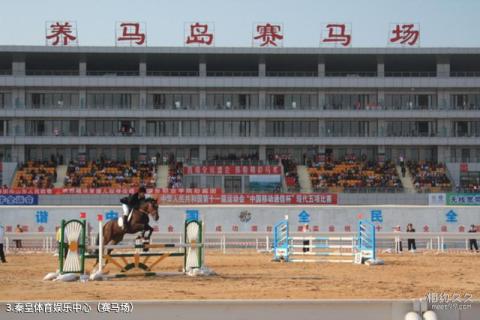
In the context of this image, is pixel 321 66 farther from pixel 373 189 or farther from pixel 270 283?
pixel 270 283

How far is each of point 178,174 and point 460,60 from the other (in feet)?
98.6

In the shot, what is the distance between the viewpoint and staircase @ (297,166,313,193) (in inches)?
2756

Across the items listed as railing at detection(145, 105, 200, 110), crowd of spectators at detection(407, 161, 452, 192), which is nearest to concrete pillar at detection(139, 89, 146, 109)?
railing at detection(145, 105, 200, 110)

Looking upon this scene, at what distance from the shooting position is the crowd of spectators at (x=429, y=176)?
70.1m

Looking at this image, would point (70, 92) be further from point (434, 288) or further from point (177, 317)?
point (177, 317)

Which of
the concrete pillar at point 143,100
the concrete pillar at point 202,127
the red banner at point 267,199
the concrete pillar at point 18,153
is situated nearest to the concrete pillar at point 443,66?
the red banner at point 267,199

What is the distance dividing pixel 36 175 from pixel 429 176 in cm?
3453

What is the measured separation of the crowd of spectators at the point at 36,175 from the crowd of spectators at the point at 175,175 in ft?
32.8

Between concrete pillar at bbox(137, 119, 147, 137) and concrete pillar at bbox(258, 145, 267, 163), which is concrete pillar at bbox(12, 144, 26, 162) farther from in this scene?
concrete pillar at bbox(258, 145, 267, 163)

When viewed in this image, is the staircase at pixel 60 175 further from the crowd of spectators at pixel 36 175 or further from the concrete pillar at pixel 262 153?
the concrete pillar at pixel 262 153

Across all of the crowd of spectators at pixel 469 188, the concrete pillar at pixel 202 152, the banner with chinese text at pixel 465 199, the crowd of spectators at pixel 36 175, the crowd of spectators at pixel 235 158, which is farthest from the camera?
the concrete pillar at pixel 202 152

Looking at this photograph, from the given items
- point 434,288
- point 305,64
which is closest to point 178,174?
point 305,64

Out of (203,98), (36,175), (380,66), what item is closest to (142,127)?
(203,98)

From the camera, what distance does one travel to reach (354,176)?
7150 cm
